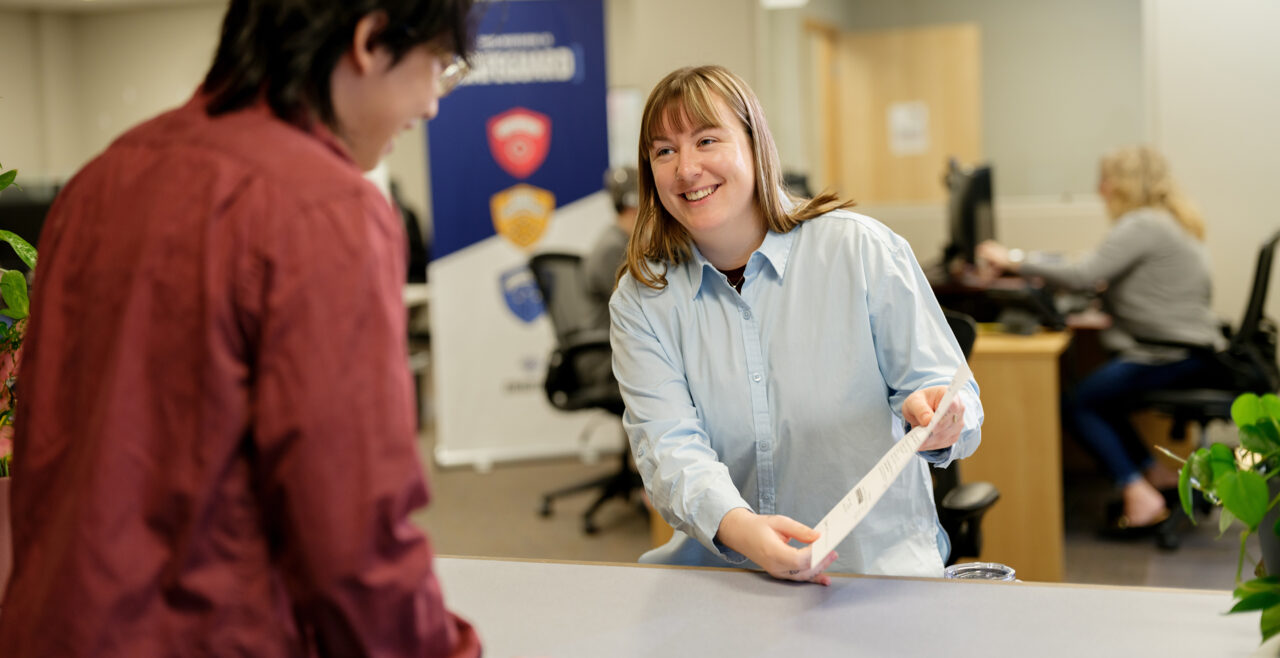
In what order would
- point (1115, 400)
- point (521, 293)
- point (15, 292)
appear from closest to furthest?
point (15, 292), point (1115, 400), point (521, 293)

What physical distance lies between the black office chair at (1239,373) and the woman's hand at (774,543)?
10.3 ft

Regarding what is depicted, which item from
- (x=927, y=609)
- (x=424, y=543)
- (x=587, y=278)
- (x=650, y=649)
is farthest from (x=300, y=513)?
(x=587, y=278)

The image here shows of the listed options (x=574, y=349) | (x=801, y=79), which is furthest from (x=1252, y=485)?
(x=801, y=79)

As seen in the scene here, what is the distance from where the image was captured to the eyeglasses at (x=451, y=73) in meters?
0.80

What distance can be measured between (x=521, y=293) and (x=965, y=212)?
2.06 meters

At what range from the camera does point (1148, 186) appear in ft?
13.6

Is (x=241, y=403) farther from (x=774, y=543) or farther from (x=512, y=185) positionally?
(x=512, y=185)

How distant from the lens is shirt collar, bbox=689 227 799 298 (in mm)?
1589

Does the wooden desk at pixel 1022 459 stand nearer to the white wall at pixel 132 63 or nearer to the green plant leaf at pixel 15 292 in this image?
the green plant leaf at pixel 15 292

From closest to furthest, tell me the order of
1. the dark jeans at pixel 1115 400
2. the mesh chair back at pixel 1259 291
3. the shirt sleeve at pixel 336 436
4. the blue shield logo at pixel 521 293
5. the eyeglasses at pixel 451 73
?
the shirt sleeve at pixel 336 436 → the eyeglasses at pixel 451 73 → the mesh chair back at pixel 1259 291 → the dark jeans at pixel 1115 400 → the blue shield logo at pixel 521 293

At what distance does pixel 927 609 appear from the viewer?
3.78ft

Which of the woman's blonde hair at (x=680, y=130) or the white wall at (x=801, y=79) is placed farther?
the white wall at (x=801, y=79)

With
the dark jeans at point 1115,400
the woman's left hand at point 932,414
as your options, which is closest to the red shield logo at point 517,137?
the dark jeans at point 1115,400

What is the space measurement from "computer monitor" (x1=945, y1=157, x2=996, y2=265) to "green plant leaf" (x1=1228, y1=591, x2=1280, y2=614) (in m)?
3.71
